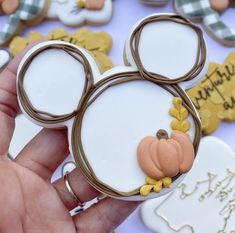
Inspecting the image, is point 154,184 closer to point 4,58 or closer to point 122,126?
point 122,126

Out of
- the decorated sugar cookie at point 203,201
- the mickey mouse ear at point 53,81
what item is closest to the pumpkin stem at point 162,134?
the mickey mouse ear at point 53,81

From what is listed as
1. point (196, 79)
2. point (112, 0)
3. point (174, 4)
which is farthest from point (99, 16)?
point (196, 79)

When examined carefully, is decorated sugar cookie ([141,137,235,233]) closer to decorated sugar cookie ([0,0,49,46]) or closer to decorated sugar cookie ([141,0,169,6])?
decorated sugar cookie ([141,0,169,6])

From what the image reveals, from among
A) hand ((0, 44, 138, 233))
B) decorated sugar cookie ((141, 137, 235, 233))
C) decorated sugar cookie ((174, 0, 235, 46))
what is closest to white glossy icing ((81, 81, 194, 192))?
hand ((0, 44, 138, 233))

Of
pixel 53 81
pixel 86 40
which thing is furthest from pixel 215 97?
pixel 53 81

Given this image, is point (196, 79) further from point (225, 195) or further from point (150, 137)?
point (225, 195)
